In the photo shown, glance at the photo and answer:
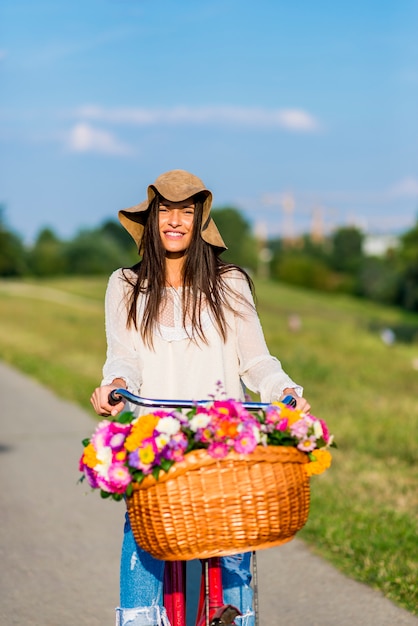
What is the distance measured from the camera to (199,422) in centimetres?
272

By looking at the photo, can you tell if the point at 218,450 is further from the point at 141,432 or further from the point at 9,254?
the point at 9,254

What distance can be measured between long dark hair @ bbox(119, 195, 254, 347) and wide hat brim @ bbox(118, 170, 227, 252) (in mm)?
22

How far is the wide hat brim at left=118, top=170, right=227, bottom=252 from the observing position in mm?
3474

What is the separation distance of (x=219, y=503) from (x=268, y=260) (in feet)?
400

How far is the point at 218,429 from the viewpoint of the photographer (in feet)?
8.81

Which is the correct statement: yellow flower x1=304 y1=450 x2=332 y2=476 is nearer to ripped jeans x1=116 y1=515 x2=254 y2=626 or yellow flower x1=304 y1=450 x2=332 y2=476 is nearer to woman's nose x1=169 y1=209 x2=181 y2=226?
ripped jeans x1=116 y1=515 x2=254 y2=626

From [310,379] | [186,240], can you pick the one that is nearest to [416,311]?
[310,379]

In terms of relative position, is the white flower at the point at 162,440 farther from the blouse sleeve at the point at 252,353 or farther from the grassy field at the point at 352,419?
the grassy field at the point at 352,419

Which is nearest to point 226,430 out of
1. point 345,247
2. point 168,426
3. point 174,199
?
point 168,426

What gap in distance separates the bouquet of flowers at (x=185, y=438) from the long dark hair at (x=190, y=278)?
0.67m

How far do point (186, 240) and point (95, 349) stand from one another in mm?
18277

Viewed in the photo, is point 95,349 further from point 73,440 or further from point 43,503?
point 43,503

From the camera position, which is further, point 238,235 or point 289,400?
point 238,235

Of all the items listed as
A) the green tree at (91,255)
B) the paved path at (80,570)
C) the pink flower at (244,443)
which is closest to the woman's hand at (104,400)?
the pink flower at (244,443)
